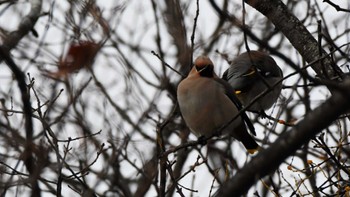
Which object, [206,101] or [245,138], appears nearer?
[206,101]

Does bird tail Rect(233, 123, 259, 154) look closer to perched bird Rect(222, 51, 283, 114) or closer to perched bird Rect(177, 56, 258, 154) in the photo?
perched bird Rect(177, 56, 258, 154)

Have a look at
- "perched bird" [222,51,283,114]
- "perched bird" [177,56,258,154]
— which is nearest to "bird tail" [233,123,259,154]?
"perched bird" [177,56,258,154]

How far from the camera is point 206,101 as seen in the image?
5445 mm

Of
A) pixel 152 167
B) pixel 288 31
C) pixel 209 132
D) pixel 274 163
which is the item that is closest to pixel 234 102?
pixel 209 132

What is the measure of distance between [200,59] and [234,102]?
481 millimetres

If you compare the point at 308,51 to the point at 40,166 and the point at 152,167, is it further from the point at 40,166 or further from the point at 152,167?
the point at 40,166

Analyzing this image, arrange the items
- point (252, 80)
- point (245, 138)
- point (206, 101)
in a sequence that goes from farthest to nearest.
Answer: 1. point (252, 80)
2. point (245, 138)
3. point (206, 101)

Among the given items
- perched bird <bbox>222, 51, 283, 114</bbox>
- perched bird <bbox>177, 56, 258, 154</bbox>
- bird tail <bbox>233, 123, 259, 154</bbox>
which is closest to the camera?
perched bird <bbox>177, 56, 258, 154</bbox>

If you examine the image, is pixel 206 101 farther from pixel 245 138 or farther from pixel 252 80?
pixel 252 80

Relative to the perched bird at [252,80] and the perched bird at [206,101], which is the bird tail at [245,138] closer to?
the perched bird at [206,101]

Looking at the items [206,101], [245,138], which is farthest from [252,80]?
[206,101]

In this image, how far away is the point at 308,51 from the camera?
4.65 m

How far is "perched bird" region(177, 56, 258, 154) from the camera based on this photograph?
5.40 meters

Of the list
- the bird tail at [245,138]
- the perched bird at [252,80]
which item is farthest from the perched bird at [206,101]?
the perched bird at [252,80]
